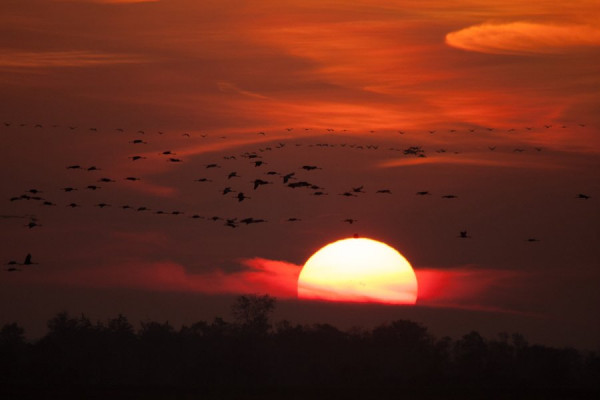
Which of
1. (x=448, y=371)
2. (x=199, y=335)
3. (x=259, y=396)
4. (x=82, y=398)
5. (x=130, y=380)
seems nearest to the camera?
(x=82, y=398)

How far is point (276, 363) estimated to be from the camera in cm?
14312

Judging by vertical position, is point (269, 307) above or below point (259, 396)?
above

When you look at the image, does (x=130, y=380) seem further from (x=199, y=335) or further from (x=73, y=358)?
(x=199, y=335)

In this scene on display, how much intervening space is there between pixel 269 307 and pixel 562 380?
42.0 meters

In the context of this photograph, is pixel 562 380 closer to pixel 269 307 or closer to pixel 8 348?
pixel 269 307

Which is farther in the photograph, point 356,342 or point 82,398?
point 356,342

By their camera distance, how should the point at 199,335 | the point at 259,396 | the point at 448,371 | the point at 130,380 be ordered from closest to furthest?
the point at 259,396, the point at 130,380, the point at 448,371, the point at 199,335

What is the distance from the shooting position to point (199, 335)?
522ft

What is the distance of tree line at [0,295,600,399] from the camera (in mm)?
121188

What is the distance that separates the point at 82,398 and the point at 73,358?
42.1m

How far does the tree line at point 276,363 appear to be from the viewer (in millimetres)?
121188

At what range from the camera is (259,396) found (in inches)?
4338

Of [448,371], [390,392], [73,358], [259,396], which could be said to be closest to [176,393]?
[259,396]

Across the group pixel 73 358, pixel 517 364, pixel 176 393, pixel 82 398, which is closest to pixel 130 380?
pixel 73 358
